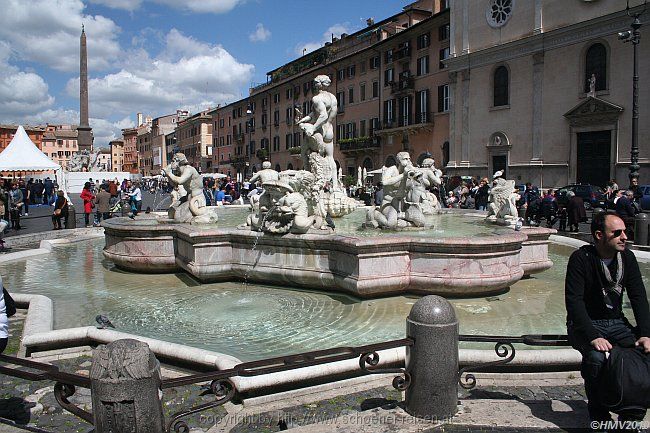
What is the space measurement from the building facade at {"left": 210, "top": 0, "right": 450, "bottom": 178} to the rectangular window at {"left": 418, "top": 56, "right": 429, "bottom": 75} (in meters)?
0.08

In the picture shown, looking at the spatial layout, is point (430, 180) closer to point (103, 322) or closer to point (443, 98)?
point (103, 322)

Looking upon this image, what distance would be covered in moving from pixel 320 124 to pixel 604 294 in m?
8.87

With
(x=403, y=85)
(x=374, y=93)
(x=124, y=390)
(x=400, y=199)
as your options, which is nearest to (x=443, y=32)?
(x=403, y=85)

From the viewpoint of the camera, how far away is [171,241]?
8844mm

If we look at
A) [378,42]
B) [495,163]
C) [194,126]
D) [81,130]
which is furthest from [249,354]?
[194,126]

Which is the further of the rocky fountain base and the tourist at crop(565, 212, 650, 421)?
the rocky fountain base

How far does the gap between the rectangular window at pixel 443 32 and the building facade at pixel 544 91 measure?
3.24m

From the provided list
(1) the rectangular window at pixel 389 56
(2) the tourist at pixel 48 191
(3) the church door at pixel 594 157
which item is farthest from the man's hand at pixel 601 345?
(1) the rectangular window at pixel 389 56

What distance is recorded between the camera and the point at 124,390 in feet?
8.94

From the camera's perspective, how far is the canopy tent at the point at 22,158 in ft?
83.7

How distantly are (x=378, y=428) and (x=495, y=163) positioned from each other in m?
32.6

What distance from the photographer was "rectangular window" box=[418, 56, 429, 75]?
41.2m

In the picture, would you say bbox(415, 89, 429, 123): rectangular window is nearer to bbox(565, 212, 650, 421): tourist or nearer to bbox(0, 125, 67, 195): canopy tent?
bbox(0, 125, 67, 195): canopy tent

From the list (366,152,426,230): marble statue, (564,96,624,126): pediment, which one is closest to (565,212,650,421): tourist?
(366,152,426,230): marble statue
